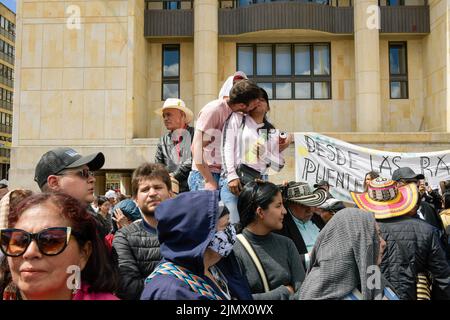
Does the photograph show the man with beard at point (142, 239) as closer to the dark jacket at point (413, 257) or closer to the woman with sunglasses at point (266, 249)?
the woman with sunglasses at point (266, 249)

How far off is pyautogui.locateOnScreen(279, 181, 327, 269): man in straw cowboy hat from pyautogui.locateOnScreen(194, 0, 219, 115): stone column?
1494 cm

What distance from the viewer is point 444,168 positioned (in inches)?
452

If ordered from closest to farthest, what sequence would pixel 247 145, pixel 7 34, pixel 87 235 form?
pixel 87 235
pixel 247 145
pixel 7 34

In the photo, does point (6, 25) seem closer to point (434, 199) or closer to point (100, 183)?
point (100, 183)

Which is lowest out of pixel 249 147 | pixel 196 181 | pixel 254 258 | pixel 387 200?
pixel 254 258

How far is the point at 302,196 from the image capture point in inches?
197

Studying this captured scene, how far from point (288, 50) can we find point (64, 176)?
19.0 m

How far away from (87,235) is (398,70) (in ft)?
70.0

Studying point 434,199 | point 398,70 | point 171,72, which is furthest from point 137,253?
point 398,70

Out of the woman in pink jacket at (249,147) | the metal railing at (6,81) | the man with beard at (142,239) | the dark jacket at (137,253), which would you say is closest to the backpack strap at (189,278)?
the man with beard at (142,239)

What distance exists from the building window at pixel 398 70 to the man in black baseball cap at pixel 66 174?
19580 millimetres

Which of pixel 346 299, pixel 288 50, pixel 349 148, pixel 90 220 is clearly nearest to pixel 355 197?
pixel 346 299

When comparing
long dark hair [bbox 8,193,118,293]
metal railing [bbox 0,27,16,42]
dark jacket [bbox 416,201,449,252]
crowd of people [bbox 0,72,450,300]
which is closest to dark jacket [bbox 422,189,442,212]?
crowd of people [bbox 0,72,450,300]

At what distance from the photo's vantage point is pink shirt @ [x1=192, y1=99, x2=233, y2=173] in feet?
15.5
